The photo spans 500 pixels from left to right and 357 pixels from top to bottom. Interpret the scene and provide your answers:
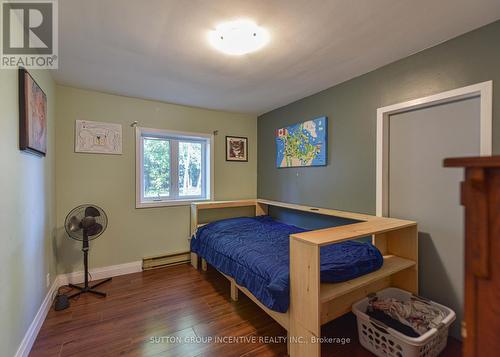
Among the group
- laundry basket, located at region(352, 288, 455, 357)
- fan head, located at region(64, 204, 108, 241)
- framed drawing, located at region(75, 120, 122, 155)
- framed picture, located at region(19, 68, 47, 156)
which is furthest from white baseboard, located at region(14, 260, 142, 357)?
laundry basket, located at region(352, 288, 455, 357)

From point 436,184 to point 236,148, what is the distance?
2.67 m

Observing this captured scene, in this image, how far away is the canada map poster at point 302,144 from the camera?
2.80 m

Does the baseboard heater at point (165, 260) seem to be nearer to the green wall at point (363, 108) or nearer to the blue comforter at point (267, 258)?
the blue comforter at point (267, 258)

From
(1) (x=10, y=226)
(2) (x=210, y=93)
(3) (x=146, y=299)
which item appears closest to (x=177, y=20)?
(2) (x=210, y=93)

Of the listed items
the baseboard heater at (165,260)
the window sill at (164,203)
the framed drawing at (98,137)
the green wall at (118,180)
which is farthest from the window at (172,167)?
the baseboard heater at (165,260)

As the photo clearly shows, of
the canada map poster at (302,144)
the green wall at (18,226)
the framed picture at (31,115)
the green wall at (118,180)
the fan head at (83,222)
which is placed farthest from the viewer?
the canada map poster at (302,144)

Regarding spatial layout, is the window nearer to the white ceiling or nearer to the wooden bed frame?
the white ceiling

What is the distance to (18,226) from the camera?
1511mm

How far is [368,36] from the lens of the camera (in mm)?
1719

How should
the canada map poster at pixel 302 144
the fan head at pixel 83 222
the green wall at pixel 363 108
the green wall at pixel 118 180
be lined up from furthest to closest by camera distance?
the canada map poster at pixel 302 144 → the green wall at pixel 118 180 → the fan head at pixel 83 222 → the green wall at pixel 363 108

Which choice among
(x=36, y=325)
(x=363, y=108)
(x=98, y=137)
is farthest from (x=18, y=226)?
(x=363, y=108)

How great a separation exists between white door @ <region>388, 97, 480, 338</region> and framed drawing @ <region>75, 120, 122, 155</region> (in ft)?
10.5

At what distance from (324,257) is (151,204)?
2.37m

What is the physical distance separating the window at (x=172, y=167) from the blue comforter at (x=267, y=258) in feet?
2.72
